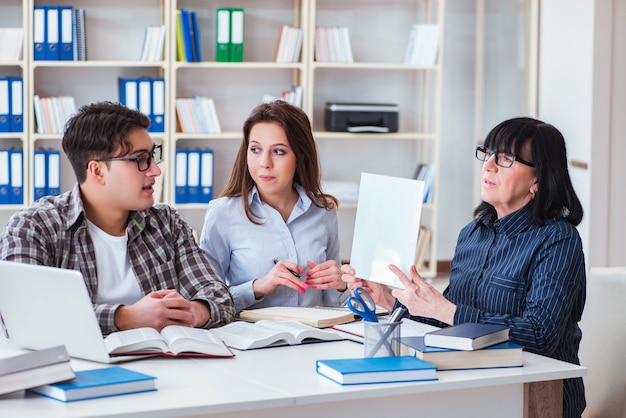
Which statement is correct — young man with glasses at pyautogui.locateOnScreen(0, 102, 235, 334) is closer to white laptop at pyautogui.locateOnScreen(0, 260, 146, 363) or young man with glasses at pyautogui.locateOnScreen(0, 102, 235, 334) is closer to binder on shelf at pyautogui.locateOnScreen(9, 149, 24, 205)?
white laptop at pyautogui.locateOnScreen(0, 260, 146, 363)

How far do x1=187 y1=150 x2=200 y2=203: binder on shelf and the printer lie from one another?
87 cm

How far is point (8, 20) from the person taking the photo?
5.26m

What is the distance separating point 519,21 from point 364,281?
12.4 feet

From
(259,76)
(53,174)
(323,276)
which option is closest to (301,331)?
(323,276)

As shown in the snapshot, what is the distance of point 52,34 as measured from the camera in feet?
16.7

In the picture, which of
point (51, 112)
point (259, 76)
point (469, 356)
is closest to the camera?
point (469, 356)

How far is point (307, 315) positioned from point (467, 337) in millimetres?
570

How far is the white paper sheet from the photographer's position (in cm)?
215

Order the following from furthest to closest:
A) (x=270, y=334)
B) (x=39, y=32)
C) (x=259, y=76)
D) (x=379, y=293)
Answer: (x=259, y=76), (x=39, y=32), (x=379, y=293), (x=270, y=334)

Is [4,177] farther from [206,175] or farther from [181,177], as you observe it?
[206,175]

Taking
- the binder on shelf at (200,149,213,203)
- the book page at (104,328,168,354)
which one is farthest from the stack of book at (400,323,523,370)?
the binder on shelf at (200,149,213,203)

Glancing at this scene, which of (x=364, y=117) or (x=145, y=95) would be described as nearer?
(x=145, y=95)

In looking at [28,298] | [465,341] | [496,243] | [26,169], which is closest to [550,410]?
[465,341]

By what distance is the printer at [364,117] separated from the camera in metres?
5.49
